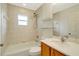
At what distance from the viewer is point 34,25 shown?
193 centimetres

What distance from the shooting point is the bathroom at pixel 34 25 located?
1.41 m

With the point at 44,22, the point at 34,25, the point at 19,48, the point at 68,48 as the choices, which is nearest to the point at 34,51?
the point at 19,48

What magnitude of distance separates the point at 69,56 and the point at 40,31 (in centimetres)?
115

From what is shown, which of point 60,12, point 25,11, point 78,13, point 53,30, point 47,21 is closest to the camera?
point 78,13

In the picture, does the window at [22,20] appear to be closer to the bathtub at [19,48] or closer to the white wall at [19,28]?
the white wall at [19,28]

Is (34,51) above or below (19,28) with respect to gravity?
below

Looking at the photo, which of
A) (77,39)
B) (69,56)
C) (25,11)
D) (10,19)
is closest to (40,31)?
(25,11)

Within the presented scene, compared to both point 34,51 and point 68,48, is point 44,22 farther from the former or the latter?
point 68,48

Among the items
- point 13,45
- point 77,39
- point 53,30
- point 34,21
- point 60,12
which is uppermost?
point 60,12

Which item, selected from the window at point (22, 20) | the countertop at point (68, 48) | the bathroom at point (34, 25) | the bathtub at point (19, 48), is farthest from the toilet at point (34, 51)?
the window at point (22, 20)

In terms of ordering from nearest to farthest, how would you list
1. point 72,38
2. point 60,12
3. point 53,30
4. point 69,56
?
point 69,56
point 72,38
point 60,12
point 53,30

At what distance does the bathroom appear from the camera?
1.41 m

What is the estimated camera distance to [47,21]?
2043mm

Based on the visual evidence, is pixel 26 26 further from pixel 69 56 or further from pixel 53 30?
pixel 69 56
